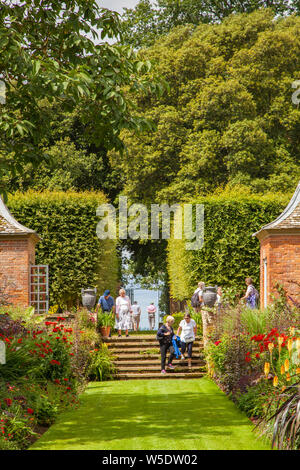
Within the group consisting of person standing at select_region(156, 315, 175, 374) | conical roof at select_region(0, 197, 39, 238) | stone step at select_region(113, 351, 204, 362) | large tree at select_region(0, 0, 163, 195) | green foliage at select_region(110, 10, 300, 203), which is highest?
green foliage at select_region(110, 10, 300, 203)

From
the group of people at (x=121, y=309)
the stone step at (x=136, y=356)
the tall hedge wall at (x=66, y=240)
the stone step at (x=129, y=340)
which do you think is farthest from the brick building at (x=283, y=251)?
the tall hedge wall at (x=66, y=240)

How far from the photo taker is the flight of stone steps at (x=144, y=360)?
1712 cm

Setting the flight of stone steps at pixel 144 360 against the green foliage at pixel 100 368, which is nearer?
the green foliage at pixel 100 368

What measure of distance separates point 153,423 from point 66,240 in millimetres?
15391

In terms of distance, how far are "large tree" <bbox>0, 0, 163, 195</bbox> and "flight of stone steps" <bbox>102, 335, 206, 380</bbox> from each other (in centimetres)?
819

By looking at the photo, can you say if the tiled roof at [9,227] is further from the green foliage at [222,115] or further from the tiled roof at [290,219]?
the green foliage at [222,115]

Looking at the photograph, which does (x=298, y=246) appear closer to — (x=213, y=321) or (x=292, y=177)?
(x=213, y=321)

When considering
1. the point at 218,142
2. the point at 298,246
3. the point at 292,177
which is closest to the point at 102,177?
the point at 218,142

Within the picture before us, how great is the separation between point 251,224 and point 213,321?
→ 816 centimetres

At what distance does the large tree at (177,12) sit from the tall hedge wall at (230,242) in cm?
1322

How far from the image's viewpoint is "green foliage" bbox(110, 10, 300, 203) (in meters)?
28.8

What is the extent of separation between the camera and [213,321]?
1708 centimetres

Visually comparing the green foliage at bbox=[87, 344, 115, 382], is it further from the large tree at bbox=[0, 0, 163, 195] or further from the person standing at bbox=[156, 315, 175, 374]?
the large tree at bbox=[0, 0, 163, 195]

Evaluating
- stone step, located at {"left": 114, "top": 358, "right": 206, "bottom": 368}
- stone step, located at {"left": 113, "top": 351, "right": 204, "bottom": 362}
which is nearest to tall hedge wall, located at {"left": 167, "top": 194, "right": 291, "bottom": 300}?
stone step, located at {"left": 113, "top": 351, "right": 204, "bottom": 362}
